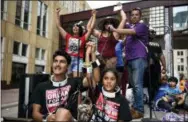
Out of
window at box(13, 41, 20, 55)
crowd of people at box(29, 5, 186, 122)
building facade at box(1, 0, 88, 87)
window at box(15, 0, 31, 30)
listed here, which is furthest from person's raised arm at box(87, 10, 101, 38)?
window at box(15, 0, 31, 30)

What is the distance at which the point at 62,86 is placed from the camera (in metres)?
2.94

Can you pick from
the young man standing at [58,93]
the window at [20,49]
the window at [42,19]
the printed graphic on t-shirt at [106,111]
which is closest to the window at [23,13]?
the window at [20,49]

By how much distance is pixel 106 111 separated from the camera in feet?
9.16

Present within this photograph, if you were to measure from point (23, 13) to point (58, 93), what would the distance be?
65.9 ft

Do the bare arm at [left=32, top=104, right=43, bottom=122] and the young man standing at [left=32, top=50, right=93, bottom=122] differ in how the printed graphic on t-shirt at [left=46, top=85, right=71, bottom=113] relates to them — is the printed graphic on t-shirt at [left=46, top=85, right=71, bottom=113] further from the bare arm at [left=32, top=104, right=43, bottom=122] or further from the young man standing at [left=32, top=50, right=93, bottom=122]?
the bare arm at [left=32, top=104, right=43, bottom=122]

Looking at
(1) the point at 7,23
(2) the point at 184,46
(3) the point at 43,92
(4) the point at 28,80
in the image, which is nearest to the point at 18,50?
(1) the point at 7,23

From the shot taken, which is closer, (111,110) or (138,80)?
(111,110)

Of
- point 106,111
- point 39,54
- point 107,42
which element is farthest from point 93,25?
point 39,54

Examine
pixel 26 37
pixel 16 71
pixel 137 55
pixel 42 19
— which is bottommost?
pixel 16 71

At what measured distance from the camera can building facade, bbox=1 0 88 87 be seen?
19266mm

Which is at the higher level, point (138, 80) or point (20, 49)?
point (20, 49)

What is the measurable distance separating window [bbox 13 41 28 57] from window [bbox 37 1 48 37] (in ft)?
9.48

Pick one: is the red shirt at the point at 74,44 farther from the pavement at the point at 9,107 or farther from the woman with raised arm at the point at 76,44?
the pavement at the point at 9,107

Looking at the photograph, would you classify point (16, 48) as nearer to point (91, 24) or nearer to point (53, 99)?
point (91, 24)
